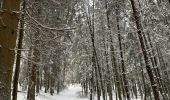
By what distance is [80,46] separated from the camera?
29.3m

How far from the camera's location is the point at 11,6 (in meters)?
3.28

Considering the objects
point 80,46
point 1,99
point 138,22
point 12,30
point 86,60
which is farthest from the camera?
point 86,60

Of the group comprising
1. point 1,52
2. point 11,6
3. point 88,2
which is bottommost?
point 1,52

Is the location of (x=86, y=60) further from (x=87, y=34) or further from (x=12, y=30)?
(x=12, y=30)

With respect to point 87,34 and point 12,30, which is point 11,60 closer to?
point 12,30

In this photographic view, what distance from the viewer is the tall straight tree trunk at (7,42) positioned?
3.10m

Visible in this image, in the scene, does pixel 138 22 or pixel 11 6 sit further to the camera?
pixel 138 22

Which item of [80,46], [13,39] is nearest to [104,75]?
[80,46]

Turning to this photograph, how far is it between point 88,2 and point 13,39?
23475 millimetres

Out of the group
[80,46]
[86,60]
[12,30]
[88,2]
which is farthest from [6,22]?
[86,60]

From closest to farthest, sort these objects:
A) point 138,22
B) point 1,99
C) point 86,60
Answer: point 1,99, point 138,22, point 86,60

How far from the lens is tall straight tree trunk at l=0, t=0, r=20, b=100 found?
3099 millimetres

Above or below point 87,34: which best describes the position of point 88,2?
above

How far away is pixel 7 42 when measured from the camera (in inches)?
125
